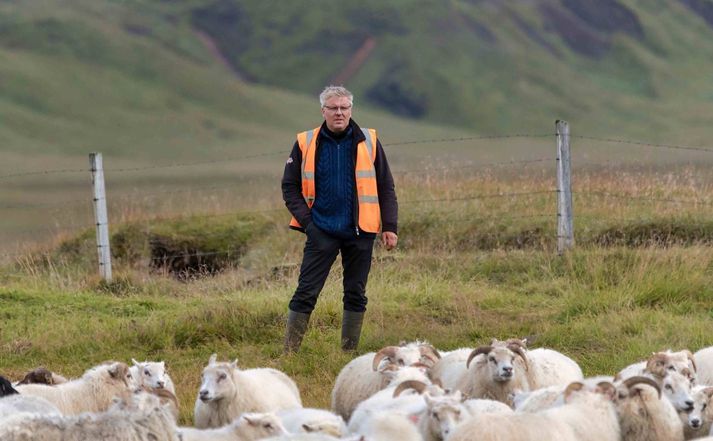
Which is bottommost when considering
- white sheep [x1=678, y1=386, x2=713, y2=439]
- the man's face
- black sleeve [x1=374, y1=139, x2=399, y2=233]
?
white sheep [x1=678, y1=386, x2=713, y2=439]

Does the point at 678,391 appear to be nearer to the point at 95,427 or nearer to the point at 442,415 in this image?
the point at 442,415

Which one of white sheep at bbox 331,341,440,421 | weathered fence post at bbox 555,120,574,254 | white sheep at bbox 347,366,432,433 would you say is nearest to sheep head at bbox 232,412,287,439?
white sheep at bbox 347,366,432,433

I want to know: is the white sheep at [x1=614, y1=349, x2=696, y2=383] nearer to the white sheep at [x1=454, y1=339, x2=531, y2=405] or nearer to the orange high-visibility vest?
the white sheep at [x1=454, y1=339, x2=531, y2=405]

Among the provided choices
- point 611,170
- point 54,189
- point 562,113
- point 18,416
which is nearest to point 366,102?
point 562,113

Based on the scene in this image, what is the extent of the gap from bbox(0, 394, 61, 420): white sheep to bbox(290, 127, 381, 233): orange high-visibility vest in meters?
3.32

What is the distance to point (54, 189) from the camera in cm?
17275

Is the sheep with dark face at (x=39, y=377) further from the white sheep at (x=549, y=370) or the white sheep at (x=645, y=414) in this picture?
the white sheep at (x=645, y=414)

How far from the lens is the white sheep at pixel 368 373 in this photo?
8.52 metres

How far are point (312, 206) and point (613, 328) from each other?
3076mm

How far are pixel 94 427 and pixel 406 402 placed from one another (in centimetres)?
200

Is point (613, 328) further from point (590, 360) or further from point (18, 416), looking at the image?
point (18, 416)

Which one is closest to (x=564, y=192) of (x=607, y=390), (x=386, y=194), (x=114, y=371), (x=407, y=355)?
(x=386, y=194)

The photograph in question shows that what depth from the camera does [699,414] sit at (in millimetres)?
7520

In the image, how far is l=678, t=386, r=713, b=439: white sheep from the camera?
7.49 m
